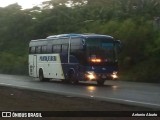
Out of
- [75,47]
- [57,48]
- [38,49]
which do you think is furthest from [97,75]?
[38,49]

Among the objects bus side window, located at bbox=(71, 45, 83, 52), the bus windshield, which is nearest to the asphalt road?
the bus windshield

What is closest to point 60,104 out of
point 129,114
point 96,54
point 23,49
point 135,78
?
point 129,114

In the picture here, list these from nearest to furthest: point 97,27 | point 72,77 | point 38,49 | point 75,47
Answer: point 75,47 < point 72,77 < point 38,49 < point 97,27

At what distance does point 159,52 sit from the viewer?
3956cm

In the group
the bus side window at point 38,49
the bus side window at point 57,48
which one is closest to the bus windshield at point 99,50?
the bus side window at point 57,48

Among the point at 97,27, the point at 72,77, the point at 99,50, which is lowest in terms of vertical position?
the point at 72,77

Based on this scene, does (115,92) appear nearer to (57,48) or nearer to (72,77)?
(72,77)

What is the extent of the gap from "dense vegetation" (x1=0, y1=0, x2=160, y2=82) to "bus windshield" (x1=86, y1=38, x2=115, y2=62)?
7837 millimetres

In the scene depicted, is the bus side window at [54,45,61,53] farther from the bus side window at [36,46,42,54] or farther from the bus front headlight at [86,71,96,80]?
the bus front headlight at [86,71,96,80]

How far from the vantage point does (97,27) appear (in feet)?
160

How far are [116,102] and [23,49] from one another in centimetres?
5280

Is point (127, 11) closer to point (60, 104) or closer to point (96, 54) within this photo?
point (96, 54)

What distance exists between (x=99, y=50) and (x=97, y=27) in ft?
Answer: 61.8

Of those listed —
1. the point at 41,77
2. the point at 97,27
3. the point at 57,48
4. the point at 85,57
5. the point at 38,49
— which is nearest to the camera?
the point at 85,57
